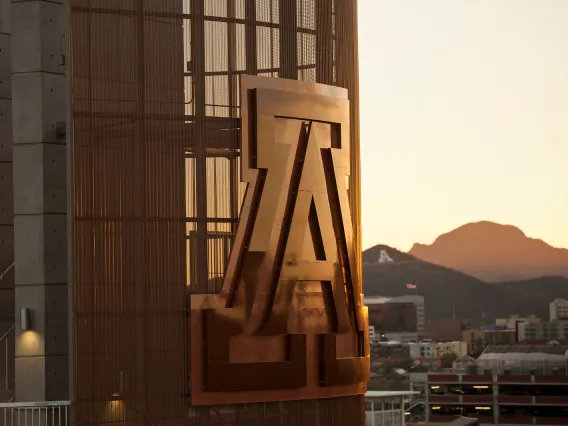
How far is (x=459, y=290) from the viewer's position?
51906 millimetres

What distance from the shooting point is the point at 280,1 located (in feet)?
42.4

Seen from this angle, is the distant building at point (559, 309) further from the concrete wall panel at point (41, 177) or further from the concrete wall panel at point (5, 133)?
the concrete wall panel at point (41, 177)

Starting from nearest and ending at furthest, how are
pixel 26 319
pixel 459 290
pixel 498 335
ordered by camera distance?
pixel 26 319 < pixel 459 290 < pixel 498 335

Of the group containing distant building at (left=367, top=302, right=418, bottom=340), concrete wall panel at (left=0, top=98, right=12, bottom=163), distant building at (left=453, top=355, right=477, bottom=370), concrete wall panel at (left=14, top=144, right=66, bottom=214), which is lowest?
distant building at (left=453, top=355, right=477, bottom=370)

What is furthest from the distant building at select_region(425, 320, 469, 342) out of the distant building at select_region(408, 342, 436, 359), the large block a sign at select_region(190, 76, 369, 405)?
the large block a sign at select_region(190, 76, 369, 405)

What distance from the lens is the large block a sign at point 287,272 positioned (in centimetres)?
1205

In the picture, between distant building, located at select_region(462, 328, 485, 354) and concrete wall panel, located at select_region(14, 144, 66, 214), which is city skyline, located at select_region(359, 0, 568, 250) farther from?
concrete wall panel, located at select_region(14, 144, 66, 214)

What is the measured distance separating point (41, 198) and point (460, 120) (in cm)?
3104

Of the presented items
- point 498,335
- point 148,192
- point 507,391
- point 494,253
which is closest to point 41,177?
point 148,192

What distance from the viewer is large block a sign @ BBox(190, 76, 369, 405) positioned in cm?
1205

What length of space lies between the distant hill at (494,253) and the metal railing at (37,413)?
115 feet

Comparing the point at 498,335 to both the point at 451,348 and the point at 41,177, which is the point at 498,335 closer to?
the point at 451,348

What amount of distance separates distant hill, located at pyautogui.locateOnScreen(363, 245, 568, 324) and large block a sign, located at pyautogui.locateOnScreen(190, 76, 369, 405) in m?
34.1

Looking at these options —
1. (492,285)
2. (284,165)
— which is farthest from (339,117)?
(492,285)
